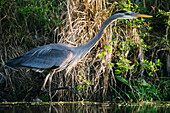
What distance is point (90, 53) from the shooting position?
21.2ft

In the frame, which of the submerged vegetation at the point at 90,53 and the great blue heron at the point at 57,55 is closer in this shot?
the great blue heron at the point at 57,55

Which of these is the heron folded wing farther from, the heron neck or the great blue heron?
the heron neck

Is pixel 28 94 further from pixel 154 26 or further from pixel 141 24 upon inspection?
pixel 154 26

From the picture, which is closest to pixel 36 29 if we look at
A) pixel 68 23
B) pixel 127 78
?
pixel 68 23

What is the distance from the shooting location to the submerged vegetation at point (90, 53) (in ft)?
20.4

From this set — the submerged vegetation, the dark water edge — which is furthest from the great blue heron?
the dark water edge

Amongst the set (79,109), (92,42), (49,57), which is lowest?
(79,109)

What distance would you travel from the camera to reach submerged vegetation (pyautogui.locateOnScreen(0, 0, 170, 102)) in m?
6.22

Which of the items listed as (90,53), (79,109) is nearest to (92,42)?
(90,53)

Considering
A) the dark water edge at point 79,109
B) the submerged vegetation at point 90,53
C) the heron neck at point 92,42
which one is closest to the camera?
the dark water edge at point 79,109

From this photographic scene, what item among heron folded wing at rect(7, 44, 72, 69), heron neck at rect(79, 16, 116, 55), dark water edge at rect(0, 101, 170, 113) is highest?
heron neck at rect(79, 16, 116, 55)

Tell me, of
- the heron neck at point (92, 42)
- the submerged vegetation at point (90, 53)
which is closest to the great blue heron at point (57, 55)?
the heron neck at point (92, 42)

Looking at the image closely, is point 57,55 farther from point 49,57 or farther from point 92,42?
point 92,42

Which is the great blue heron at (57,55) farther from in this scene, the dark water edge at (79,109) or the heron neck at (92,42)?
the dark water edge at (79,109)
